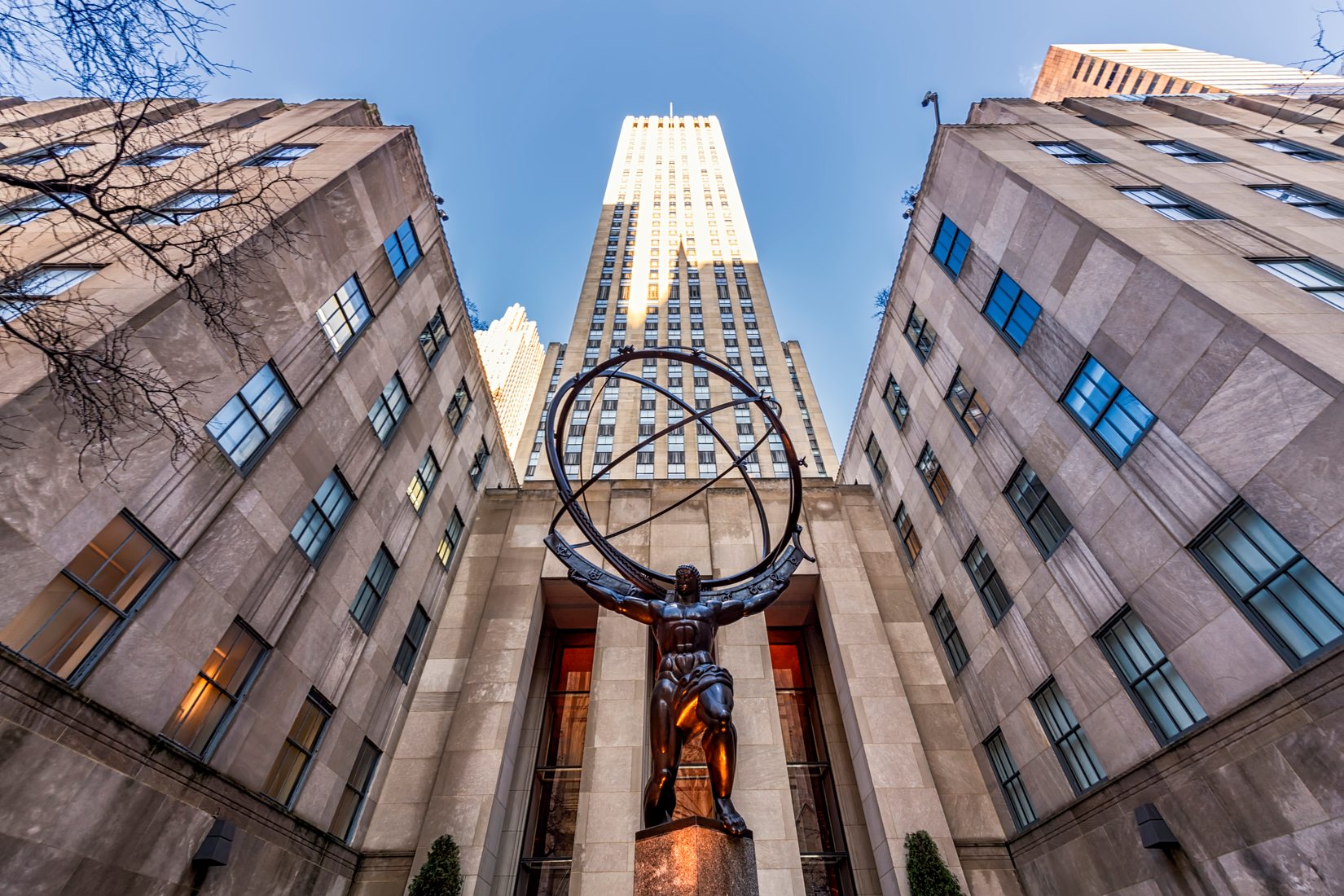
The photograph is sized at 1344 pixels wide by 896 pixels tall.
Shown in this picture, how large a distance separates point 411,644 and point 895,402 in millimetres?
20246

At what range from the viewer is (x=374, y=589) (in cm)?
1678

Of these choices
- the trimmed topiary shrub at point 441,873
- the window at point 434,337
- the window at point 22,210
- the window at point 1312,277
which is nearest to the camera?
the window at point 1312,277

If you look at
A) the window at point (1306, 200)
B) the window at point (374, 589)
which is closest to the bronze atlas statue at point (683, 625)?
the window at point (374, 589)

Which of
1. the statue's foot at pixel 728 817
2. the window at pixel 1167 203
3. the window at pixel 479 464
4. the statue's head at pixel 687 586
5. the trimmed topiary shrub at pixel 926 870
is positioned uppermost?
the window at pixel 479 464

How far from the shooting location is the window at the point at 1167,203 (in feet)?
48.3

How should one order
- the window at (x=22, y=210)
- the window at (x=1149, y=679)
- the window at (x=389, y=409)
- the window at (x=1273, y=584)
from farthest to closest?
the window at (x=389, y=409)
the window at (x=22, y=210)
the window at (x=1149, y=679)
the window at (x=1273, y=584)

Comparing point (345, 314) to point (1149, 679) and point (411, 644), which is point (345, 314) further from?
point (1149, 679)

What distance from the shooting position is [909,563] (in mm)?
22141

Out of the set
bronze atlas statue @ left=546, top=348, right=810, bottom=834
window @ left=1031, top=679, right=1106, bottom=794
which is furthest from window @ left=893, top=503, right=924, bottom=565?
bronze atlas statue @ left=546, top=348, right=810, bottom=834

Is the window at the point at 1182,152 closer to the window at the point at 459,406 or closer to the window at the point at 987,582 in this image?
the window at the point at 987,582

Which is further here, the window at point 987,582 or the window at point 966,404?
the window at point 966,404

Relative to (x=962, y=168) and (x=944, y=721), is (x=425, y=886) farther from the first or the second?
(x=962, y=168)

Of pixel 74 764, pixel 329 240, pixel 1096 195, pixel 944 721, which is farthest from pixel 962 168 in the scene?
pixel 74 764

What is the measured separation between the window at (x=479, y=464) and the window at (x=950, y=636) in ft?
60.4
